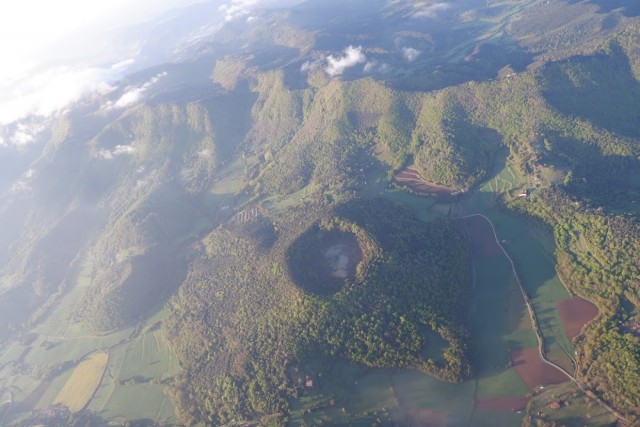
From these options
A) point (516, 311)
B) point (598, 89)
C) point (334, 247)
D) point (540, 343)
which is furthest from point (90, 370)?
point (598, 89)

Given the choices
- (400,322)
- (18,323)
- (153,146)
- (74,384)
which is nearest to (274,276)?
(400,322)

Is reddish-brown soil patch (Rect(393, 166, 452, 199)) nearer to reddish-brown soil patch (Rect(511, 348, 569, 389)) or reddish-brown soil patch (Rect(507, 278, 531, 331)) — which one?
reddish-brown soil patch (Rect(507, 278, 531, 331))

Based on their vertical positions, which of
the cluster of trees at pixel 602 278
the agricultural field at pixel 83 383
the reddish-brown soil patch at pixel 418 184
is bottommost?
the agricultural field at pixel 83 383

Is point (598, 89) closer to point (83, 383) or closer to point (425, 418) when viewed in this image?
point (425, 418)

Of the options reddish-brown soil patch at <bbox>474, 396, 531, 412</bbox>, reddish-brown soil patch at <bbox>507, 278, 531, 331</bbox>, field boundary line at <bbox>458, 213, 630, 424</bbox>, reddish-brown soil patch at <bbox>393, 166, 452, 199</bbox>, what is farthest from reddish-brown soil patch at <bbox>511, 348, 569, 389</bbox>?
reddish-brown soil patch at <bbox>393, 166, 452, 199</bbox>

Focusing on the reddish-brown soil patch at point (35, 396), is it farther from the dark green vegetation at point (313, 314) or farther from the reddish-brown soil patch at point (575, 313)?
the reddish-brown soil patch at point (575, 313)

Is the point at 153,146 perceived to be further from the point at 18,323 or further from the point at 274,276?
the point at 274,276

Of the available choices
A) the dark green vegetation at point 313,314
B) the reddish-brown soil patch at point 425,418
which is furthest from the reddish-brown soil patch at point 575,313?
the reddish-brown soil patch at point 425,418
